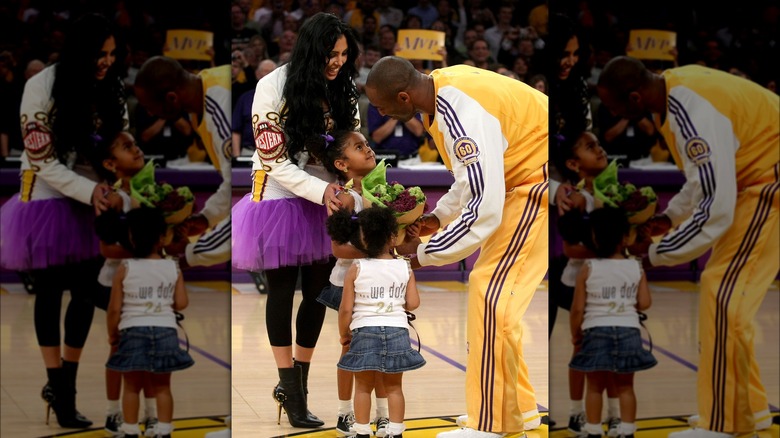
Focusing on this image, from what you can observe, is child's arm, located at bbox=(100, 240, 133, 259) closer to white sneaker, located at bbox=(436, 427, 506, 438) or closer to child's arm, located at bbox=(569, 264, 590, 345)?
child's arm, located at bbox=(569, 264, 590, 345)

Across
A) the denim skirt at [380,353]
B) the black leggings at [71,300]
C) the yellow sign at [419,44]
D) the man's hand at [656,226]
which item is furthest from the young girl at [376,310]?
the yellow sign at [419,44]

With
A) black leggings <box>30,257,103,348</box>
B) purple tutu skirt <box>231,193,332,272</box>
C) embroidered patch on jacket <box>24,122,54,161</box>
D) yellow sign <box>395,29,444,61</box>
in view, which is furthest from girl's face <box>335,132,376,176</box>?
yellow sign <box>395,29,444,61</box>

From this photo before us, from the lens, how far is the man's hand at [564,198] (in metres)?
1.03

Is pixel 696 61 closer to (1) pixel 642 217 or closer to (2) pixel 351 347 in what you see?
(1) pixel 642 217

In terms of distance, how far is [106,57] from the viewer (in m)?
1.05

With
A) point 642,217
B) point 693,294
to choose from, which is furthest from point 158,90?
point 693,294

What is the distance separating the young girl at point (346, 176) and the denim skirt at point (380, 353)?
243mm

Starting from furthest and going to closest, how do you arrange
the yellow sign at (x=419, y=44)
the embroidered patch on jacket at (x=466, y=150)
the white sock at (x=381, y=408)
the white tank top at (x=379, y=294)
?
the yellow sign at (x=419, y=44) < the white sock at (x=381, y=408) < the white tank top at (x=379, y=294) < the embroidered patch on jacket at (x=466, y=150)

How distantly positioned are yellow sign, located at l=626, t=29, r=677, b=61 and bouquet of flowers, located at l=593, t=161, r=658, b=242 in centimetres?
12

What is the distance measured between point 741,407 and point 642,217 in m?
0.32

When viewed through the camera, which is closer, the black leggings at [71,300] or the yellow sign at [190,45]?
the yellow sign at [190,45]

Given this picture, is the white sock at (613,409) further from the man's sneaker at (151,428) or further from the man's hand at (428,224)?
the man's hand at (428,224)

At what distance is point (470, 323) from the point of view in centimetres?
273

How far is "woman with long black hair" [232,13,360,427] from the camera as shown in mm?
2965
